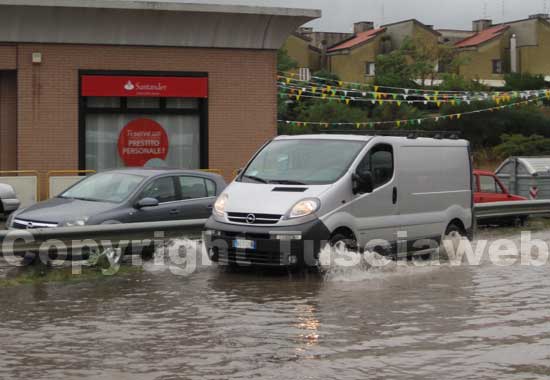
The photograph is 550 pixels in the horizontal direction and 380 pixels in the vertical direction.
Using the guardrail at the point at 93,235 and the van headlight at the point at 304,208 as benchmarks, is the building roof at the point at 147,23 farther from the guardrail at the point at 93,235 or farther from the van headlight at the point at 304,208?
the van headlight at the point at 304,208

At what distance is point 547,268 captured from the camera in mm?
14734

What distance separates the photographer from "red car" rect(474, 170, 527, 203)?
71.6ft

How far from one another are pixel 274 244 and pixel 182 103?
15.0 meters

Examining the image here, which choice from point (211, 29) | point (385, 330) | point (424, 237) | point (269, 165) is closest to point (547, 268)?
point (424, 237)

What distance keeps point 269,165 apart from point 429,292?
10.5ft

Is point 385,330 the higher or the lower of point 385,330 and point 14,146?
the lower

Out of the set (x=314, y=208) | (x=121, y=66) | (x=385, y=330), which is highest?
(x=121, y=66)

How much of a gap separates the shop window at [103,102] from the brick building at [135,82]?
0.03 m

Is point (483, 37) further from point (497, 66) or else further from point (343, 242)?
point (343, 242)

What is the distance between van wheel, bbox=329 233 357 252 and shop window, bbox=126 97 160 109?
14.2 m

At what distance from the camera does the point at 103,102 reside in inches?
1053

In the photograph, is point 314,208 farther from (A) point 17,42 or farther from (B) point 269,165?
(A) point 17,42

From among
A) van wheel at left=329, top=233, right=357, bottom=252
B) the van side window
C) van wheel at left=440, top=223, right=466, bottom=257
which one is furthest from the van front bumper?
van wheel at left=440, top=223, right=466, bottom=257

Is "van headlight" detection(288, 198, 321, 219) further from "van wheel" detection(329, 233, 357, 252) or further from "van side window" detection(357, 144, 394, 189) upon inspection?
"van side window" detection(357, 144, 394, 189)
